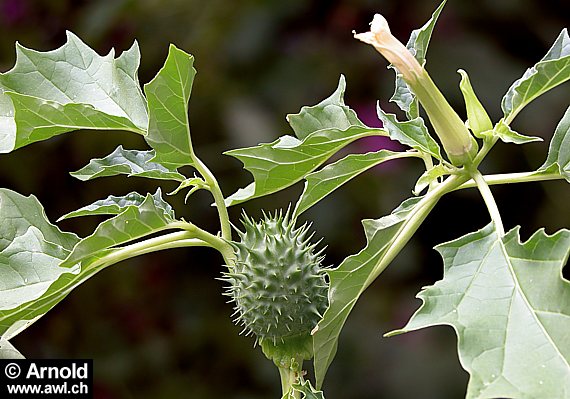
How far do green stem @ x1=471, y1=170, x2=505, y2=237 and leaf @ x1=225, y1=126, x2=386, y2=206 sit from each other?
10 centimetres

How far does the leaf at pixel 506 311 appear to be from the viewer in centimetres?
66

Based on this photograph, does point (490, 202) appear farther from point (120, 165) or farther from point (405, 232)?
point (120, 165)

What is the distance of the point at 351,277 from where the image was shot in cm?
81

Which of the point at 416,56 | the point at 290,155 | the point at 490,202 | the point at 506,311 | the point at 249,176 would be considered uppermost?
the point at 249,176

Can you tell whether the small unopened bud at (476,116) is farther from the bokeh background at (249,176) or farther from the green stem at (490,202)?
the bokeh background at (249,176)

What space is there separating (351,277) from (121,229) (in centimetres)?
21

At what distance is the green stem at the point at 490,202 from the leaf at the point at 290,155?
0.10 m

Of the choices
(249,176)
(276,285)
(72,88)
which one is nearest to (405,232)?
(276,285)

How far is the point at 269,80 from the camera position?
243 cm

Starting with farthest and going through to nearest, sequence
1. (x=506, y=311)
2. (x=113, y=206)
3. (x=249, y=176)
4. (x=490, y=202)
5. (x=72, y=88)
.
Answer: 1. (x=249, y=176)
2. (x=72, y=88)
3. (x=113, y=206)
4. (x=490, y=202)
5. (x=506, y=311)

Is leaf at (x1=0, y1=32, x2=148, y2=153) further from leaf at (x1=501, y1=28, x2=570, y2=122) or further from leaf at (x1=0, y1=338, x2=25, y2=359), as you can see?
leaf at (x1=501, y1=28, x2=570, y2=122)

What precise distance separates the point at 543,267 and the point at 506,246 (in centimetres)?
4

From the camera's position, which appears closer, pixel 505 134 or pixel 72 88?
pixel 505 134

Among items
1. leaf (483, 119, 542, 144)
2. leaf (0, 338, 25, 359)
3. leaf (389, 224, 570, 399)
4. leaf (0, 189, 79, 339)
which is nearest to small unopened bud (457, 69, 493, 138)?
leaf (483, 119, 542, 144)
